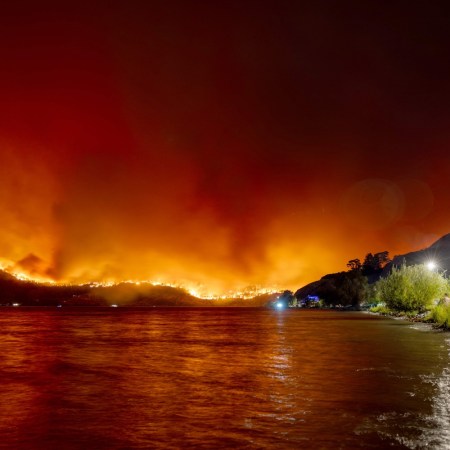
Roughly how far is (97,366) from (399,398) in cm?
2159

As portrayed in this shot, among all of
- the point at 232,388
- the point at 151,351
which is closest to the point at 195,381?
the point at 232,388

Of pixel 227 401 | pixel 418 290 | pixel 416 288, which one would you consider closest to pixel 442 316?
pixel 418 290

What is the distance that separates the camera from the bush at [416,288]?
364ft

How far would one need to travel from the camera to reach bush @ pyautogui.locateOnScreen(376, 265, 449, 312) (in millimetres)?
110950

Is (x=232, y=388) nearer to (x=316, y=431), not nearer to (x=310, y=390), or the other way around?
(x=310, y=390)

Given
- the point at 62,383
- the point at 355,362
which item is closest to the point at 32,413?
the point at 62,383

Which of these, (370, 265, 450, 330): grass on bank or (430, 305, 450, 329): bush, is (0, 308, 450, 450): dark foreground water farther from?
(370, 265, 450, 330): grass on bank

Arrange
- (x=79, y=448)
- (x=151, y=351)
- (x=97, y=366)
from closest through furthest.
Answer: (x=79, y=448) < (x=97, y=366) < (x=151, y=351)

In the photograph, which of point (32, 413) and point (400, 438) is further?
point (32, 413)

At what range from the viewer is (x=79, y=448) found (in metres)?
16.8

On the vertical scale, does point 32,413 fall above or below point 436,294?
below

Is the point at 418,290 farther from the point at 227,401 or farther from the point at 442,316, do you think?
the point at 227,401

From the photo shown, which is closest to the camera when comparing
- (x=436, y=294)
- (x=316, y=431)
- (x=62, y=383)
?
(x=316, y=431)

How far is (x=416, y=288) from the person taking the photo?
115250 mm
